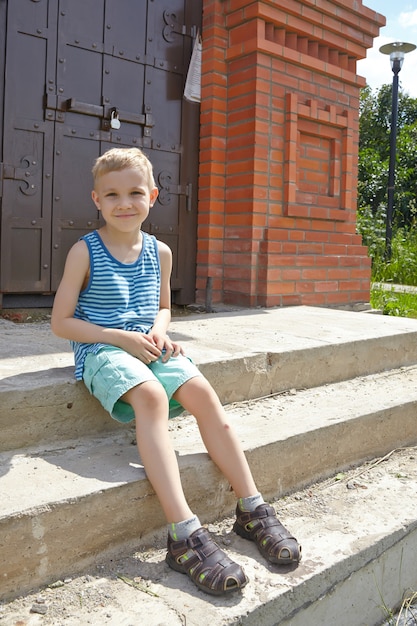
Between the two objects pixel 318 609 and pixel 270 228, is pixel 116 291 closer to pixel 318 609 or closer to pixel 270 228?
pixel 318 609

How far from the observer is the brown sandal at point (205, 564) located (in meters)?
Answer: 1.48

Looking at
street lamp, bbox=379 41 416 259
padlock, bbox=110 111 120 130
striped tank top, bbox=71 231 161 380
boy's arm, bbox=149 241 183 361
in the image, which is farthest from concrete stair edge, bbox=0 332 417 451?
street lamp, bbox=379 41 416 259

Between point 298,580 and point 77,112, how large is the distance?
2.89 m

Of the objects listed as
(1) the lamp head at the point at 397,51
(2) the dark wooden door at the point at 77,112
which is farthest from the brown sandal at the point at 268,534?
(1) the lamp head at the point at 397,51

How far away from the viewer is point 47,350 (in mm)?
2430

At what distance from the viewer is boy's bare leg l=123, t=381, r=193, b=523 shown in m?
1.63

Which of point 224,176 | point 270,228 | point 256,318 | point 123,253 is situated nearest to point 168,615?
point 123,253

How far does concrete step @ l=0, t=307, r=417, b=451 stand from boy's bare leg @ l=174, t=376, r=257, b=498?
1.17ft

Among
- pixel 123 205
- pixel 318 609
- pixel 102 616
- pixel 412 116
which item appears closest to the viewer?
pixel 102 616

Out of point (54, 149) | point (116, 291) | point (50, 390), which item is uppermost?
point (54, 149)

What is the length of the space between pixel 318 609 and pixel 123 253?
129 centimetres

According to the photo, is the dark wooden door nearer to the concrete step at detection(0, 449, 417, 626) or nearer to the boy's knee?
the boy's knee

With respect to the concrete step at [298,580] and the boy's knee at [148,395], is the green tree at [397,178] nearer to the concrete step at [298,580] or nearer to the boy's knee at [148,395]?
the concrete step at [298,580]

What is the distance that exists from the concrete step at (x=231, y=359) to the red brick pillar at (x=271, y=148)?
1.34 ft
